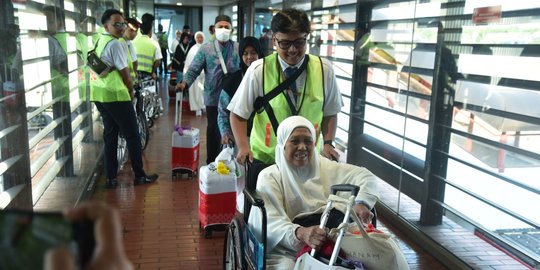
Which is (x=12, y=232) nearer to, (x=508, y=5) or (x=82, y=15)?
(x=508, y=5)

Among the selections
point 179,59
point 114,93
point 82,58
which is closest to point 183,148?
point 114,93

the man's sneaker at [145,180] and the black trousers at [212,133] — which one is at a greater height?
the black trousers at [212,133]

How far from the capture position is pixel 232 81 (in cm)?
417

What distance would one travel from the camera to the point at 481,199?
3166 mm

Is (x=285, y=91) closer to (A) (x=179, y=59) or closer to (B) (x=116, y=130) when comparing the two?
(B) (x=116, y=130)

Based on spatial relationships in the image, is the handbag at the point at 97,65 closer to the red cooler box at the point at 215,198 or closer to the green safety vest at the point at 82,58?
the green safety vest at the point at 82,58

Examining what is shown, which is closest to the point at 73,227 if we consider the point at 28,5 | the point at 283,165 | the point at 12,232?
the point at 12,232

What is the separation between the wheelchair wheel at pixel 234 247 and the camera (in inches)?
88.9

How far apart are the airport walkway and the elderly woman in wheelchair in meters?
1.22

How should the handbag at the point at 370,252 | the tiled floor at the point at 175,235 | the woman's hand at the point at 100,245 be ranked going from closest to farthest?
A: the woman's hand at the point at 100,245 < the handbag at the point at 370,252 < the tiled floor at the point at 175,235

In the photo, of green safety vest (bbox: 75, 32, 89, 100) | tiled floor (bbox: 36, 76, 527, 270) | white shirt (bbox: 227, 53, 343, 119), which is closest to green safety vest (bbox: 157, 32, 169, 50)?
green safety vest (bbox: 75, 32, 89, 100)

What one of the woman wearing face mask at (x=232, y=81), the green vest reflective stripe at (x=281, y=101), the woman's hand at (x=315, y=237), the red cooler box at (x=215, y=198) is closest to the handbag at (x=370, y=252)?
the woman's hand at (x=315, y=237)

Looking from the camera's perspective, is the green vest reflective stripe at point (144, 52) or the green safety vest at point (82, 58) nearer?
the green safety vest at point (82, 58)

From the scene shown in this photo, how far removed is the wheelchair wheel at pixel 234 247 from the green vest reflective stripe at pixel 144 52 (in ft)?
18.2
